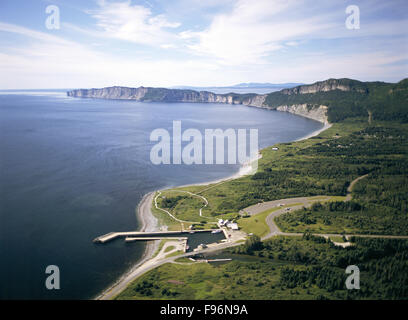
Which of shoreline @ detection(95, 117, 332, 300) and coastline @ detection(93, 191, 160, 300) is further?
coastline @ detection(93, 191, 160, 300)

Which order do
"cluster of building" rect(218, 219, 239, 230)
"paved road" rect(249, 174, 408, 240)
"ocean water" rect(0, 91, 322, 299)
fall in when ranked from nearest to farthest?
1. "ocean water" rect(0, 91, 322, 299)
2. "paved road" rect(249, 174, 408, 240)
3. "cluster of building" rect(218, 219, 239, 230)

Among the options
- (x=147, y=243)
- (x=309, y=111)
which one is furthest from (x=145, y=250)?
(x=309, y=111)

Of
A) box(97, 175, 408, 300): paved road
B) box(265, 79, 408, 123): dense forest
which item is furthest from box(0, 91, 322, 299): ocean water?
box(265, 79, 408, 123): dense forest

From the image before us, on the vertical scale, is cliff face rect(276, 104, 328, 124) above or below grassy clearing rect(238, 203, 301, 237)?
above

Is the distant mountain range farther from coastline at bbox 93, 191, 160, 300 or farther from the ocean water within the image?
coastline at bbox 93, 191, 160, 300

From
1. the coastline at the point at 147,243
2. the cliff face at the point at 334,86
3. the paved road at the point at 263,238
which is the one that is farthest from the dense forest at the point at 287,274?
the cliff face at the point at 334,86

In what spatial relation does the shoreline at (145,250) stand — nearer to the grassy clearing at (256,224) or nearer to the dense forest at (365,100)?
the grassy clearing at (256,224)

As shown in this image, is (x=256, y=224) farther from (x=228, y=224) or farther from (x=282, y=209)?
(x=282, y=209)

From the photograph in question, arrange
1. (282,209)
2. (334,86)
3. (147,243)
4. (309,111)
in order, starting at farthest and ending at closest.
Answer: (334,86) → (309,111) → (282,209) → (147,243)

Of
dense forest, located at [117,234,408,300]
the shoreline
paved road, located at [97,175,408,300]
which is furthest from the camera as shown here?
paved road, located at [97,175,408,300]

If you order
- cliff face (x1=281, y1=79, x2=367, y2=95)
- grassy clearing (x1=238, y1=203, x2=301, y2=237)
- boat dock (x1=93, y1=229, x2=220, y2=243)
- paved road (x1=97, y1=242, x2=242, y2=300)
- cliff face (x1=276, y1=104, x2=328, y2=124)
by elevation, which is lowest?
paved road (x1=97, y1=242, x2=242, y2=300)
